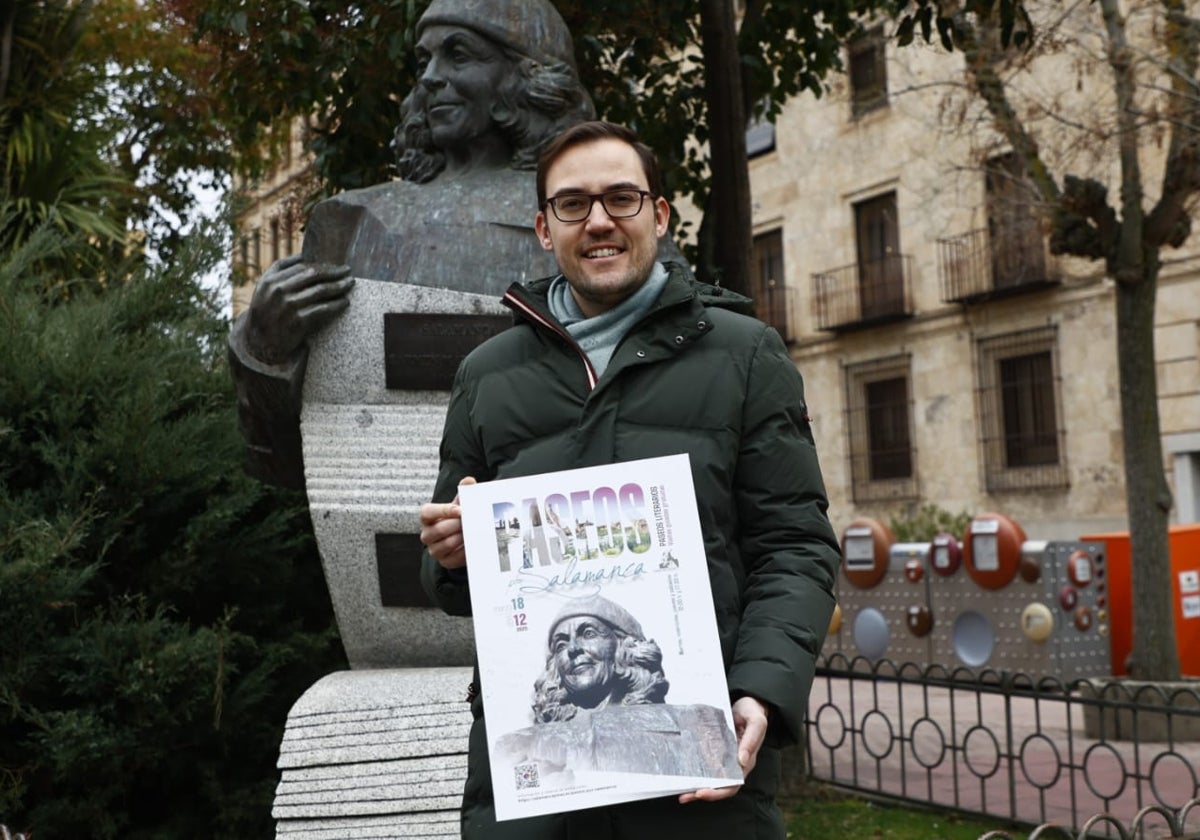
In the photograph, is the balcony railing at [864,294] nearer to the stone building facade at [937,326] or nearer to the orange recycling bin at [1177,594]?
the stone building facade at [937,326]

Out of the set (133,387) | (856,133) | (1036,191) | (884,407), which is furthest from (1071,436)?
(133,387)

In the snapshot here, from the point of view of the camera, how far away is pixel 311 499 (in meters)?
4.02

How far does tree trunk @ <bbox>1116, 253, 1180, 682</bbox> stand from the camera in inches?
400

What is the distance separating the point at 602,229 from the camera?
216 centimetres

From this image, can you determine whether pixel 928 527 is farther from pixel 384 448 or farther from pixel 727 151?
pixel 384 448

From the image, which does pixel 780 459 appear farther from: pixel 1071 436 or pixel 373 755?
pixel 1071 436

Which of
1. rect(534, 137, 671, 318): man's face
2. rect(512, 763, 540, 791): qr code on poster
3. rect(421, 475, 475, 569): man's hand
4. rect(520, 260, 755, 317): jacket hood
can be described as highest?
rect(534, 137, 671, 318): man's face

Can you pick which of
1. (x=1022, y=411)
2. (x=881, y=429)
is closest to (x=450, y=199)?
(x=1022, y=411)

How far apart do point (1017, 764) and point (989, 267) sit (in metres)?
15.0

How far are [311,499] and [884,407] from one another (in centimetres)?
2202

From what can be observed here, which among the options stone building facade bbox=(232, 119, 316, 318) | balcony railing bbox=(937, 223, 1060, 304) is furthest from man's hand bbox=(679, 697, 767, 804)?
balcony railing bbox=(937, 223, 1060, 304)

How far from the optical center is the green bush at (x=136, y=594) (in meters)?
5.22

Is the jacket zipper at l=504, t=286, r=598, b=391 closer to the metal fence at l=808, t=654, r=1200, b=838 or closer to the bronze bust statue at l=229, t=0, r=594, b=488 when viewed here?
the bronze bust statue at l=229, t=0, r=594, b=488

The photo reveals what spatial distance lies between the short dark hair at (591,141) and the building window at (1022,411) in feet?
67.3
